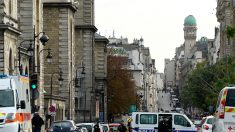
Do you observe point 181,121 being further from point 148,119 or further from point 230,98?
point 230,98

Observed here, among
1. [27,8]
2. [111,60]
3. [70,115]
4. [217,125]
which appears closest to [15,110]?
[217,125]

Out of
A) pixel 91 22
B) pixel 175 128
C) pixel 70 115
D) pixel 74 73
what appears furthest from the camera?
pixel 91 22

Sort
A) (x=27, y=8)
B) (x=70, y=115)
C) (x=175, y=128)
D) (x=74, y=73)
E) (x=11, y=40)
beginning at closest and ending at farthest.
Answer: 1. (x=175, y=128)
2. (x=11, y=40)
3. (x=27, y=8)
4. (x=70, y=115)
5. (x=74, y=73)

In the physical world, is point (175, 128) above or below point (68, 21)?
below

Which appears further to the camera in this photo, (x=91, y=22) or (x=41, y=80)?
(x=91, y=22)

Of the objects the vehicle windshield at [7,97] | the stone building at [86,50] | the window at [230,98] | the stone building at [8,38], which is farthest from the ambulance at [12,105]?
the stone building at [86,50]

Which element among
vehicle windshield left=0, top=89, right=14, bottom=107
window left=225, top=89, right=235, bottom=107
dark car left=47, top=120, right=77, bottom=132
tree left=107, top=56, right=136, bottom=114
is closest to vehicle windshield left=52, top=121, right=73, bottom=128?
dark car left=47, top=120, right=77, bottom=132

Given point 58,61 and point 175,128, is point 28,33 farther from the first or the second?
point 175,128

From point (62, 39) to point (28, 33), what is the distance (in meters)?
17.4

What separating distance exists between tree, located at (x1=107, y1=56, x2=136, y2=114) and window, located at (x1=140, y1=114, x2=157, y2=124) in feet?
260

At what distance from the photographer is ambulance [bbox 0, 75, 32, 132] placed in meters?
34.1

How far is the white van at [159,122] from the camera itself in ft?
167

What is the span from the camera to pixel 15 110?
114 ft

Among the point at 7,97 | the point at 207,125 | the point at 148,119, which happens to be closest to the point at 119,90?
the point at 148,119
